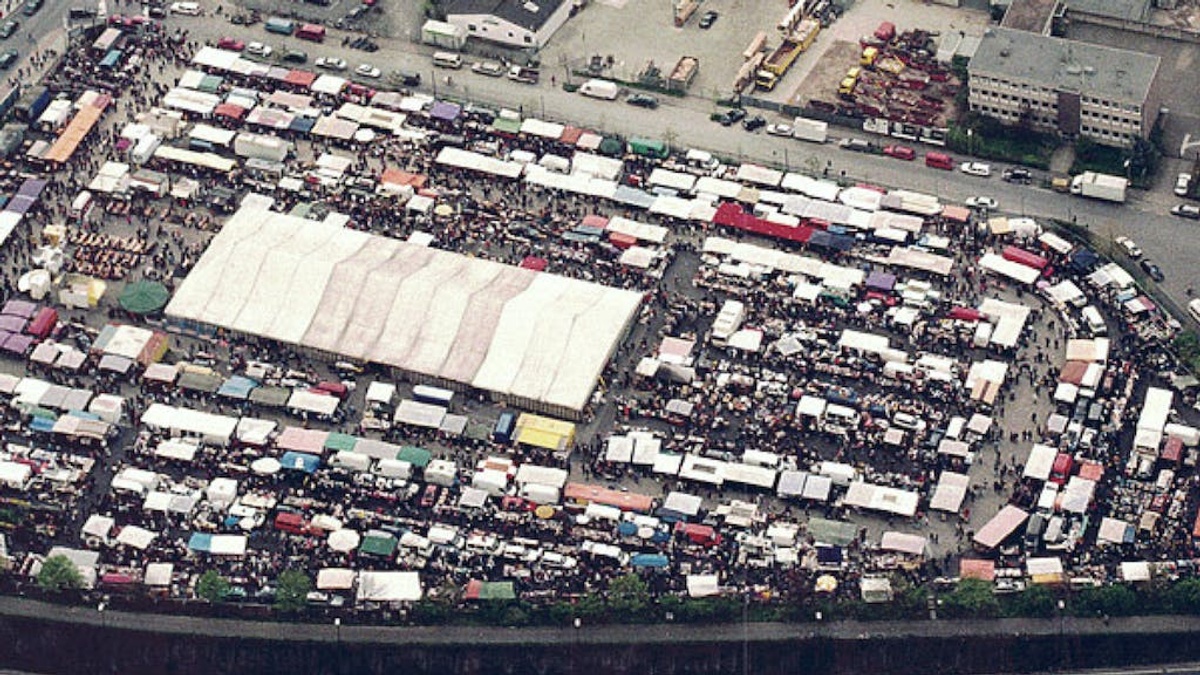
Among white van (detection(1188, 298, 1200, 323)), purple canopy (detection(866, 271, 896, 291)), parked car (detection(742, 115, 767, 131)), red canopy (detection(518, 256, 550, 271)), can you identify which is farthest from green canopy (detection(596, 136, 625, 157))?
white van (detection(1188, 298, 1200, 323))

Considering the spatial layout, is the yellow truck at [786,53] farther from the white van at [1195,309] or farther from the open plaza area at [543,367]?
the white van at [1195,309]

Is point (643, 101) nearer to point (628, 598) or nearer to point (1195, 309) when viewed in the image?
point (1195, 309)

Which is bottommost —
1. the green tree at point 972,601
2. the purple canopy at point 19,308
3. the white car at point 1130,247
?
the green tree at point 972,601

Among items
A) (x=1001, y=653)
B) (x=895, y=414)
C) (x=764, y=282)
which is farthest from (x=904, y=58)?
(x=1001, y=653)

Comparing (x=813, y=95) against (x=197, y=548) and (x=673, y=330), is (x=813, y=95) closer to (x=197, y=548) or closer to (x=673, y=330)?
(x=673, y=330)

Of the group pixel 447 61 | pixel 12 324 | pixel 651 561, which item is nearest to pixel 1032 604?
pixel 651 561

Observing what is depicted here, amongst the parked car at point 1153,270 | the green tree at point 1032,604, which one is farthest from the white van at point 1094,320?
the green tree at point 1032,604

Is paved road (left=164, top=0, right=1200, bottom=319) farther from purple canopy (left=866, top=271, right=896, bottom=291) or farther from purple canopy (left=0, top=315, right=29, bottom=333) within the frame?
purple canopy (left=0, top=315, right=29, bottom=333)
